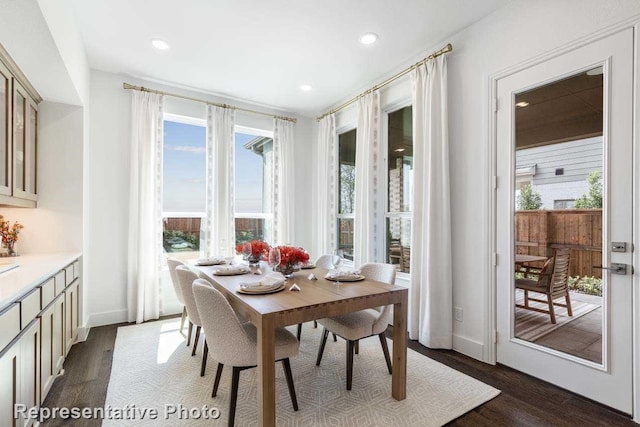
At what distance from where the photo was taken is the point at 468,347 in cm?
281

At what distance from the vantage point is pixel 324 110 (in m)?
4.99

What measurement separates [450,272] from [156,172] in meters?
3.66

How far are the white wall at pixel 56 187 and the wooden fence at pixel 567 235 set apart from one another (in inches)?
165

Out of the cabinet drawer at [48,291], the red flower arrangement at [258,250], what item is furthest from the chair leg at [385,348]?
the cabinet drawer at [48,291]

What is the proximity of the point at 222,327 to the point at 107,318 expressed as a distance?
2.84 m

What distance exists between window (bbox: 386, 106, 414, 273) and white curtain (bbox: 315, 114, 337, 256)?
41.2 inches

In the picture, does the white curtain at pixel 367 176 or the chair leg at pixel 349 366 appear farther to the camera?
the white curtain at pixel 367 176

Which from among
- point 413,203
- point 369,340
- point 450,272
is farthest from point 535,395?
point 413,203

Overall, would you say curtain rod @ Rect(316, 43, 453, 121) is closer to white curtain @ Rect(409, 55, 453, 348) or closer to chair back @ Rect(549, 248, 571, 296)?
white curtain @ Rect(409, 55, 453, 348)

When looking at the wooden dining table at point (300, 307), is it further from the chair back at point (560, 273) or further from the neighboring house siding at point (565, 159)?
the neighboring house siding at point (565, 159)

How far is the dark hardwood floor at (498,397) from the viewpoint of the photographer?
1910mm

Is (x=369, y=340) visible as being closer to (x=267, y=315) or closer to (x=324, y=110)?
(x=267, y=315)

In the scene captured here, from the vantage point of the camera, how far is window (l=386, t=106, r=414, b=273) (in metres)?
3.63

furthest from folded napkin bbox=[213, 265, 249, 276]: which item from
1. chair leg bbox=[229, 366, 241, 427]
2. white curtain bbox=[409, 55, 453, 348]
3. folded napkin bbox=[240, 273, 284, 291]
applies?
white curtain bbox=[409, 55, 453, 348]
